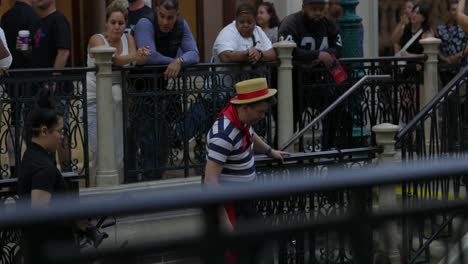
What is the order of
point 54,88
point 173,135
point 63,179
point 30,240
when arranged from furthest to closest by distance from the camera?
point 173,135, point 54,88, point 63,179, point 30,240

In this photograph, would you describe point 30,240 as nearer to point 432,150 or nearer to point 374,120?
point 432,150

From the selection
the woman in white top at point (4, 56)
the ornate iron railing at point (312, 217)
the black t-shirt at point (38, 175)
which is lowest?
the black t-shirt at point (38, 175)

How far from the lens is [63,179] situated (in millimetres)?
7637

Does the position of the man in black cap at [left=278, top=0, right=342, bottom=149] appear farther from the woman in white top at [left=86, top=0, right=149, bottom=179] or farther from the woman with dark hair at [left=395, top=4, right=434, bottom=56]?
the woman with dark hair at [left=395, top=4, right=434, bottom=56]

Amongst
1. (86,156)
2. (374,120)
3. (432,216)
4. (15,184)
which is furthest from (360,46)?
(432,216)

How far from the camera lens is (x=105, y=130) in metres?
10.9

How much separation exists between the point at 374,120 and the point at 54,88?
400 centimetres

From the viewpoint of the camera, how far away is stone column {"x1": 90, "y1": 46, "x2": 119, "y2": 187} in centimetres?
1080

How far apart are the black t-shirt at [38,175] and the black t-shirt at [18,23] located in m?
3.90

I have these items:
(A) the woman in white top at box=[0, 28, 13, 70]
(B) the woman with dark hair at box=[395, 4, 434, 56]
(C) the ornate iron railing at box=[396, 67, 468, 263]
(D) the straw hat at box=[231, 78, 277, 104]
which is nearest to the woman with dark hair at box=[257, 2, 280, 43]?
(B) the woman with dark hair at box=[395, 4, 434, 56]

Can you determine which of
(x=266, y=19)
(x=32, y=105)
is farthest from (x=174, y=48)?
(x=266, y=19)

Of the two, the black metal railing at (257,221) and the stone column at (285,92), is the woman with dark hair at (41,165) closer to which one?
the black metal railing at (257,221)

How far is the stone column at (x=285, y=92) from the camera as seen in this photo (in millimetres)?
11969

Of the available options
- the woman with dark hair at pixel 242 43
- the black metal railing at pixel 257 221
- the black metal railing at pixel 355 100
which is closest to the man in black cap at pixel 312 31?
the black metal railing at pixel 355 100
